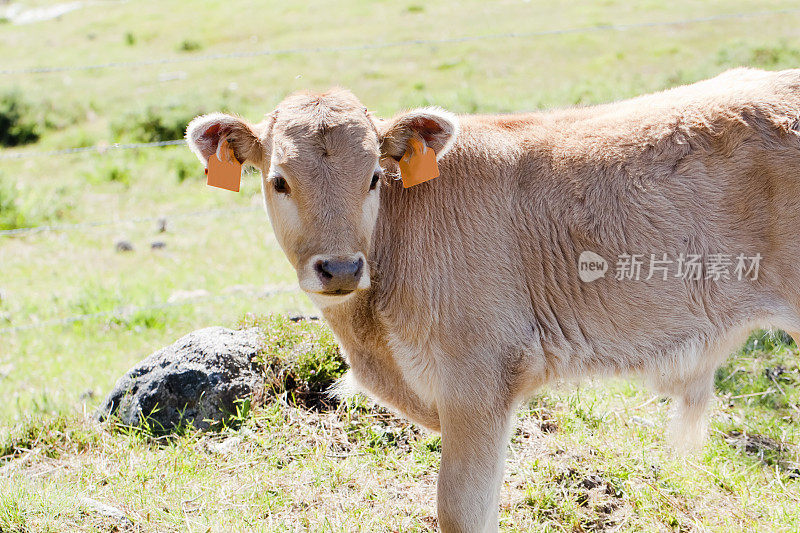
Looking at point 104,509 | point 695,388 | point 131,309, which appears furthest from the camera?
point 131,309

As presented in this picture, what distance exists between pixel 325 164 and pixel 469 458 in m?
1.57

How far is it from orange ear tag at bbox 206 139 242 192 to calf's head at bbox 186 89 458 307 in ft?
0.15

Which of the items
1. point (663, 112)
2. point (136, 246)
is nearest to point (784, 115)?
point (663, 112)

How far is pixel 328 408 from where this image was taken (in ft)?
17.4

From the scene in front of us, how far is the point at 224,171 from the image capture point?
12.6 ft

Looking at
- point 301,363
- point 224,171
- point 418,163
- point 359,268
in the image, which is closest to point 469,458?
point 359,268

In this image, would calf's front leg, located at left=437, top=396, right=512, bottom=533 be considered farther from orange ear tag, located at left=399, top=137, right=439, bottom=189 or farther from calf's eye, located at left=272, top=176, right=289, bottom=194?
calf's eye, located at left=272, top=176, right=289, bottom=194

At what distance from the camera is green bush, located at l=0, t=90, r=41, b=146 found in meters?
14.9

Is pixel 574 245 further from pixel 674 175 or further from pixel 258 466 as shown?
pixel 258 466

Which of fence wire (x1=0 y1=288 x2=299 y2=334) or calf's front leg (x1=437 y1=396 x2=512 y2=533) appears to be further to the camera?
fence wire (x1=0 y1=288 x2=299 y2=334)

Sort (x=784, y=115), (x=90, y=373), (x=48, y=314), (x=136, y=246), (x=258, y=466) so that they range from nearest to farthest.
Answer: (x=784, y=115) < (x=258, y=466) < (x=90, y=373) < (x=48, y=314) < (x=136, y=246)

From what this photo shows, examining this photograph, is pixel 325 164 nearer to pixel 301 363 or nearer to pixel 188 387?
pixel 301 363

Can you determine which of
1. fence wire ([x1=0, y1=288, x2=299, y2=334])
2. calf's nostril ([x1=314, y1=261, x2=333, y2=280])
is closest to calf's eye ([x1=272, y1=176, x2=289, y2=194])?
calf's nostril ([x1=314, y1=261, x2=333, y2=280])

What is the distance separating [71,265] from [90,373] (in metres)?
3.23
